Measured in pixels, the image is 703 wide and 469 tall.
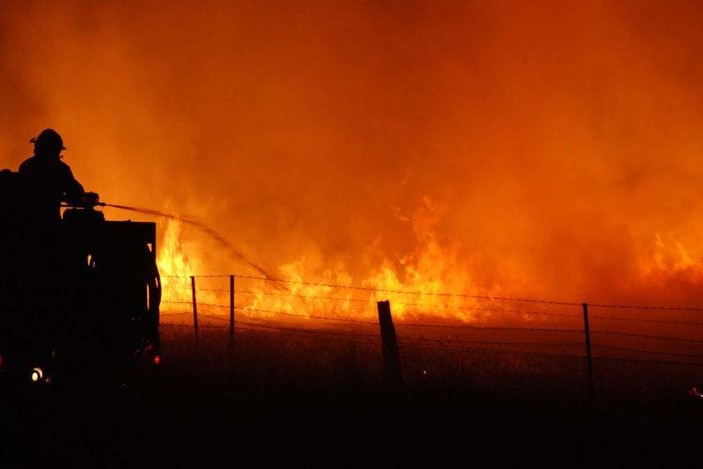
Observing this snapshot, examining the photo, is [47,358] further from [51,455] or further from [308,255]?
[308,255]

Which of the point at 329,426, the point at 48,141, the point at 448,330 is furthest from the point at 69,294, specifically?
the point at 448,330

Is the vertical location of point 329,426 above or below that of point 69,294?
below

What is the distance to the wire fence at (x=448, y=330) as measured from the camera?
14750mm

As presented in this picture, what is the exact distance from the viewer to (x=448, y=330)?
2661cm

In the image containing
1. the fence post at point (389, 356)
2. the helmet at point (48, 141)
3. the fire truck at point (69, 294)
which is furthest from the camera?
the fence post at point (389, 356)

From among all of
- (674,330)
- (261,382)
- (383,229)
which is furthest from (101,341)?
(674,330)

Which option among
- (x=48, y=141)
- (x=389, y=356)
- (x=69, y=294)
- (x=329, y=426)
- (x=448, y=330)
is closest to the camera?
(x=329, y=426)

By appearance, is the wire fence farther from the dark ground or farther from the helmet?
the helmet

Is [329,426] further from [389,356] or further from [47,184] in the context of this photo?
→ [47,184]

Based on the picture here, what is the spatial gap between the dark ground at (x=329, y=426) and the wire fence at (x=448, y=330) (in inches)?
93.7

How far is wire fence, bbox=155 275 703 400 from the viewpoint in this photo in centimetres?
1475

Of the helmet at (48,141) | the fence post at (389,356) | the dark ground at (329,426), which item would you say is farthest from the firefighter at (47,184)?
the fence post at (389,356)

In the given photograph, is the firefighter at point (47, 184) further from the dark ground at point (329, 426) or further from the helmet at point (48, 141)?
the dark ground at point (329, 426)

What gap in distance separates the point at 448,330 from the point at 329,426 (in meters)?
18.3
